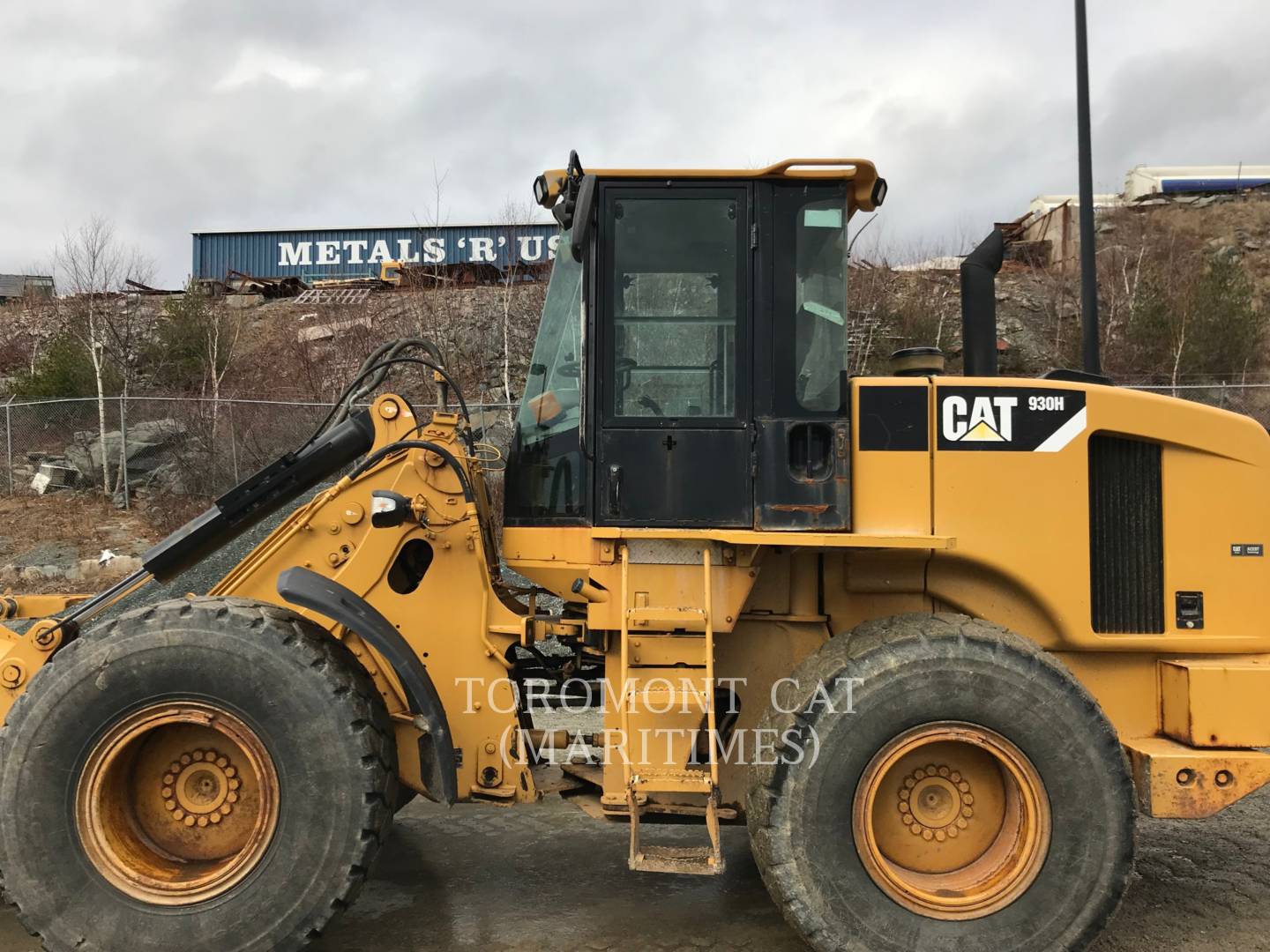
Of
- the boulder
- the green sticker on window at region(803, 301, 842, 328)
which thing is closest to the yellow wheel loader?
the green sticker on window at region(803, 301, 842, 328)

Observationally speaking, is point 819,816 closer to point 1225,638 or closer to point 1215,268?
point 1225,638

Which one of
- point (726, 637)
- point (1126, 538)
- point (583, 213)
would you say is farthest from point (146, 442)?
point (1126, 538)

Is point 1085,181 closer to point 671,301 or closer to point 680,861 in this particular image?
point 671,301

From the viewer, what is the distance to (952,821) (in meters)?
3.25

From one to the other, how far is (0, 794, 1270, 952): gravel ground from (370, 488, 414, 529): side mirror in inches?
65.3

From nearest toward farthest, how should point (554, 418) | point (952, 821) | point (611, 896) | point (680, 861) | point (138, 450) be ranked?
point (680, 861) → point (952, 821) → point (554, 418) → point (611, 896) → point (138, 450)

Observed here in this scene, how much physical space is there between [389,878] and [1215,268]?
21.5m

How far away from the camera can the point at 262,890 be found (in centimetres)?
307

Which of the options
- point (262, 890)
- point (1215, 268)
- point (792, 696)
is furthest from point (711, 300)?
point (1215, 268)

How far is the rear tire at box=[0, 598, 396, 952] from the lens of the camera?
3047mm

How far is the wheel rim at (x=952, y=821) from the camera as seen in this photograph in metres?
3.08

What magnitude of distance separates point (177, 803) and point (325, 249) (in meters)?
33.1

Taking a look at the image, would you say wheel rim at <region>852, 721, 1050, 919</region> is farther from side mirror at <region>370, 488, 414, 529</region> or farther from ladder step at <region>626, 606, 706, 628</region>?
side mirror at <region>370, 488, 414, 529</region>

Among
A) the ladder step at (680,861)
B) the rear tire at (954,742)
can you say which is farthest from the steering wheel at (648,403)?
the ladder step at (680,861)
